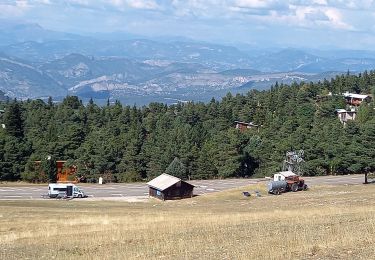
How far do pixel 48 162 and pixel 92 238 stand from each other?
82215 millimetres

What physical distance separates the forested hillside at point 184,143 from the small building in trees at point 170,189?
1043 inches

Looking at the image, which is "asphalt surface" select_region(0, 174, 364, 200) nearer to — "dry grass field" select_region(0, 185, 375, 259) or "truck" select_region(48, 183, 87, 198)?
"truck" select_region(48, 183, 87, 198)

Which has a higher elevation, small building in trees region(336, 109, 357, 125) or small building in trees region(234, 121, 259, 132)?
small building in trees region(336, 109, 357, 125)

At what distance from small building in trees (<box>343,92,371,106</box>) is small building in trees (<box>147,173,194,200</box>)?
91367mm

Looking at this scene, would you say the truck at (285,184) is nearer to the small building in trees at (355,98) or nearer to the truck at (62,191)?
the truck at (62,191)

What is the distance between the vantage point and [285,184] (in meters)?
72.3

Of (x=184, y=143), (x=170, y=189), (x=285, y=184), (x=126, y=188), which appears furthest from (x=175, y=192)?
(x=184, y=143)

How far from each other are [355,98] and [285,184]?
97.7 meters

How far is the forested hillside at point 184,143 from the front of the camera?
105m

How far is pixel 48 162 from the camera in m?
104

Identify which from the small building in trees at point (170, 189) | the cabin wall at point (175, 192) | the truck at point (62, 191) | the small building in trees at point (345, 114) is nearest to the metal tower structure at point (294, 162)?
the cabin wall at point (175, 192)

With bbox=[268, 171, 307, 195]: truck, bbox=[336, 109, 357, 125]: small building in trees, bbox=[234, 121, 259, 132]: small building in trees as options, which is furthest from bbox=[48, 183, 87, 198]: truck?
bbox=[336, 109, 357, 125]: small building in trees

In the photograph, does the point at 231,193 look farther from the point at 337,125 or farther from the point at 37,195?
the point at 337,125

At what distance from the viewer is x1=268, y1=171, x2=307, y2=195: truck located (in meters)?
70.8
